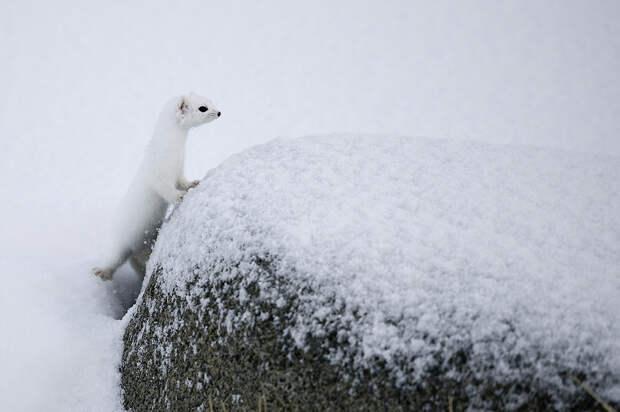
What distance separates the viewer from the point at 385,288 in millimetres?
990

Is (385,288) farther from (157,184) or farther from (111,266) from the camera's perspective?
(111,266)

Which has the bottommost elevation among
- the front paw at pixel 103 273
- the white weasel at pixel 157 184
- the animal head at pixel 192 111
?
the front paw at pixel 103 273

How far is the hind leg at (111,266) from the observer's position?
87.0 inches

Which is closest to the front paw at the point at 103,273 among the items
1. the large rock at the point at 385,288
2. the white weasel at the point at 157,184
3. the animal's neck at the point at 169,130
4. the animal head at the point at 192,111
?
the white weasel at the point at 157,184

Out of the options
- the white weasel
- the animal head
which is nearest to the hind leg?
the white weasel

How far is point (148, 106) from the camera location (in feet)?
79.9

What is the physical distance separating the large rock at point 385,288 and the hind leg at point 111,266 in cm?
72

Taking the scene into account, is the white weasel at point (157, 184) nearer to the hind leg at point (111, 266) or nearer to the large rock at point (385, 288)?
the hind leg at point (111, 266)

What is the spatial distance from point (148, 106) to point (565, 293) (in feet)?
87.3

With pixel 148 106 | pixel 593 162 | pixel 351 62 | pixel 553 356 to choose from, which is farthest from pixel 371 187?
pixel 351 62

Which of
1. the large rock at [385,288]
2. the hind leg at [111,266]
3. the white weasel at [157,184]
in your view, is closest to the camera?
the large rock at [385,288]

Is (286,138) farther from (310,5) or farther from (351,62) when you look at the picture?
(310,5)

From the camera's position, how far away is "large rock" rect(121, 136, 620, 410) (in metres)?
0.87

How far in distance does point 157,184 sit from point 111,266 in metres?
0.59
